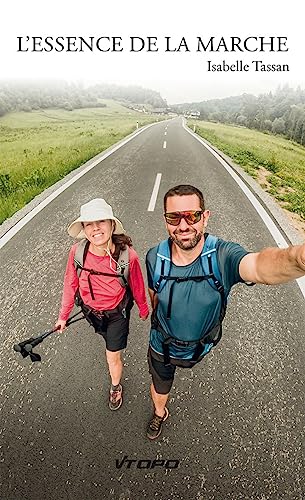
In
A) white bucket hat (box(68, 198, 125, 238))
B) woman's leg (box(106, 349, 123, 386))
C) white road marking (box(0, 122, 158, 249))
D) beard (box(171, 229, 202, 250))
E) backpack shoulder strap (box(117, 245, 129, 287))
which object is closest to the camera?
beard (box(171, 229, 202, 250))

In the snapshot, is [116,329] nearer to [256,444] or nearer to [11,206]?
[256,444]

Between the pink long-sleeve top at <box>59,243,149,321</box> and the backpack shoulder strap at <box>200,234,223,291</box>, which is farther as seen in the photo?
the pink long-sleeve top at <box>59,243,149,321</box>

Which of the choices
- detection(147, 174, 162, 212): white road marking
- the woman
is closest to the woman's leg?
the woman

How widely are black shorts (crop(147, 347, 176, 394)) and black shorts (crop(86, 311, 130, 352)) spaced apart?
0.36m

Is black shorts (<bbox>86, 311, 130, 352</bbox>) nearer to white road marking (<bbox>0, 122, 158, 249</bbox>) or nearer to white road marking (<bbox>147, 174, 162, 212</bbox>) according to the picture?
white road marking (<bbox>0, 122, 158, 249</bbox>)

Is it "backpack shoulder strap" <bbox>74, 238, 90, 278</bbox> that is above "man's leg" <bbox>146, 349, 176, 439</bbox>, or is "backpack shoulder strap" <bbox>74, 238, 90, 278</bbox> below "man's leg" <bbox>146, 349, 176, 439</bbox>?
above

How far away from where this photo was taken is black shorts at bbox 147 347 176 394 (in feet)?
8.10

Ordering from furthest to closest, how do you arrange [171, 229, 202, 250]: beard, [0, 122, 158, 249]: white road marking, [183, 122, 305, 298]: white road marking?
[0, 122, 158, 249]: white road marking → [183, 122, 305, 298]: white road marking → [171, 229, 202, 250]: beard

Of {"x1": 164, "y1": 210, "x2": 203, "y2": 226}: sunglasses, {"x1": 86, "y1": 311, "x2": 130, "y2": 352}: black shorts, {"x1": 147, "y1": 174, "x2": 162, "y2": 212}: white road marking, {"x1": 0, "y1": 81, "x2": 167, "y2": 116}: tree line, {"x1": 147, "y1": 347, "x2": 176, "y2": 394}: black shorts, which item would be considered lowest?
{"x1": 147, "y1": 347, "x2": 176, "y2": 394}: black shorts

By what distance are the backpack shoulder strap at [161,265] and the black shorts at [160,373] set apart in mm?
722

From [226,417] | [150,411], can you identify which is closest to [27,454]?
[150,411]

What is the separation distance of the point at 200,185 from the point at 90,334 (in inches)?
248

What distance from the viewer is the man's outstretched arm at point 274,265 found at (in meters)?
1.48

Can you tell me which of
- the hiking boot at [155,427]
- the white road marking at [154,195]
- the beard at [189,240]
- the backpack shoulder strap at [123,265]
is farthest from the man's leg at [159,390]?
the white road marking at [154,195]
